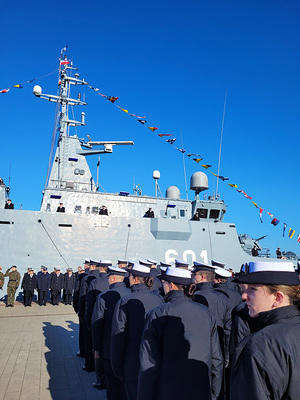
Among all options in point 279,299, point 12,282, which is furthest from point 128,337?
point 12,282

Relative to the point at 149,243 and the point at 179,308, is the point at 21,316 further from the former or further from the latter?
the point at 179,308

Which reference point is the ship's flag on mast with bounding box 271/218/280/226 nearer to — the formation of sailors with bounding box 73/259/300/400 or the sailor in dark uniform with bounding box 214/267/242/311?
the sailor in dark uniform with bounding box 214/267/242/311

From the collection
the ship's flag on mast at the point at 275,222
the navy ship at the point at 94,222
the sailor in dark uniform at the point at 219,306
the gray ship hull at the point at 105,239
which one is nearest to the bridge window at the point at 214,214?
the navy ship at the point at 94,222

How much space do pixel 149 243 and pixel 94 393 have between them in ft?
34.1

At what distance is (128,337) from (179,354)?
3.22 feet

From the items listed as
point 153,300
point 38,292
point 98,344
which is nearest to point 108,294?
point 98,344

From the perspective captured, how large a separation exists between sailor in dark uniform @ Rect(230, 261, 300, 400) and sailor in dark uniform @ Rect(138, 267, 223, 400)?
1.09 meters

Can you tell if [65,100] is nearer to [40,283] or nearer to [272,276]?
[40,283]

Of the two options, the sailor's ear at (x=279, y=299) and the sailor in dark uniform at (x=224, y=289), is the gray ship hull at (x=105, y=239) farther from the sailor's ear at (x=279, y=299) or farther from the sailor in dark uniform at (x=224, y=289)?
the sailor's ear at (x=279, y=299)

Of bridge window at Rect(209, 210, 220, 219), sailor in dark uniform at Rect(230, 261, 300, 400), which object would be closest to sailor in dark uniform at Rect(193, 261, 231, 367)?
sailor in dark uniform at Rect(230, 261, 300, 400)

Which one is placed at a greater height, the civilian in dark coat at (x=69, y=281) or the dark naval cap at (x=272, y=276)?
the dark naval cap at (x=272, y=276)

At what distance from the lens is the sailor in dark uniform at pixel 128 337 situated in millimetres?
3254

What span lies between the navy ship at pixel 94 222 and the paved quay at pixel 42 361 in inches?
143

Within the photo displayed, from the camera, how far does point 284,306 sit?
1.62 metres
